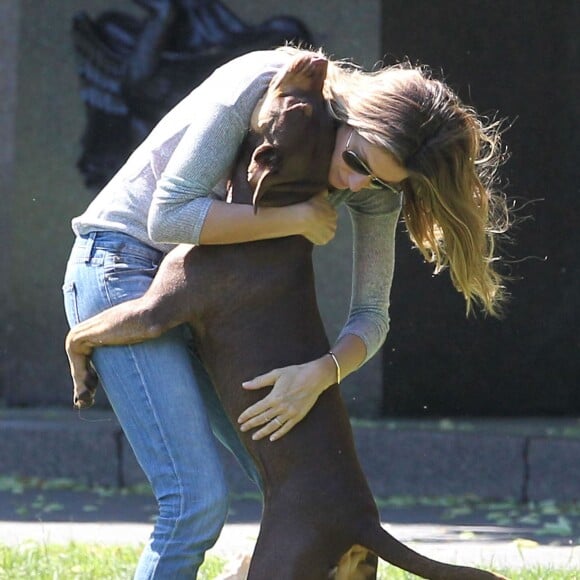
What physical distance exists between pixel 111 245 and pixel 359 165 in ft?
2.23

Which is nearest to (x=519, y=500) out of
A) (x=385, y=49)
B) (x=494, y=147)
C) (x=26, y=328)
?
(x=385, y=49)

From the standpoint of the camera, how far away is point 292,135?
337 cm

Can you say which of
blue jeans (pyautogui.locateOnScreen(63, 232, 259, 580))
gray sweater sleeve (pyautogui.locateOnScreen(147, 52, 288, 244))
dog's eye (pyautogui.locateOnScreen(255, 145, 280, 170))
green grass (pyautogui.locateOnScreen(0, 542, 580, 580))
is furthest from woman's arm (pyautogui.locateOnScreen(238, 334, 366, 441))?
green grass (pyautogui.locateOnScreen(0, 542, 580, 580))

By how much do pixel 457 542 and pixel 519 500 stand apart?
3.96 ft

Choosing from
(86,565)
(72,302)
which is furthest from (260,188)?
(86,565)

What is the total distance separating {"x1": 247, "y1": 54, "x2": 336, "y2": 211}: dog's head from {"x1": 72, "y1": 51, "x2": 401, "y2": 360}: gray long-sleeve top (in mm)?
63

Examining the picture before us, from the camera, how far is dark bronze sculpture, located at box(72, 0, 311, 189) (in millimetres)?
8227

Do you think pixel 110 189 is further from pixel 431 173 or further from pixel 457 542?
pixel 457 542

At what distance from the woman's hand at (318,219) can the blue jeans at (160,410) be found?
1.38 feet

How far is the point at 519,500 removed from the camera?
7.14m

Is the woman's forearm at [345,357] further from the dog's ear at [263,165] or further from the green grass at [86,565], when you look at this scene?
the green grass at [86,565]

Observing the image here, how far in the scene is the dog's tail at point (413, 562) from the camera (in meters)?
3.24

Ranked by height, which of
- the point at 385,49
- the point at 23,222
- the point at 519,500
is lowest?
the point at 519,500

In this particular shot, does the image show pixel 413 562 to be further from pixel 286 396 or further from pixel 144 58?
pixel 144 58
